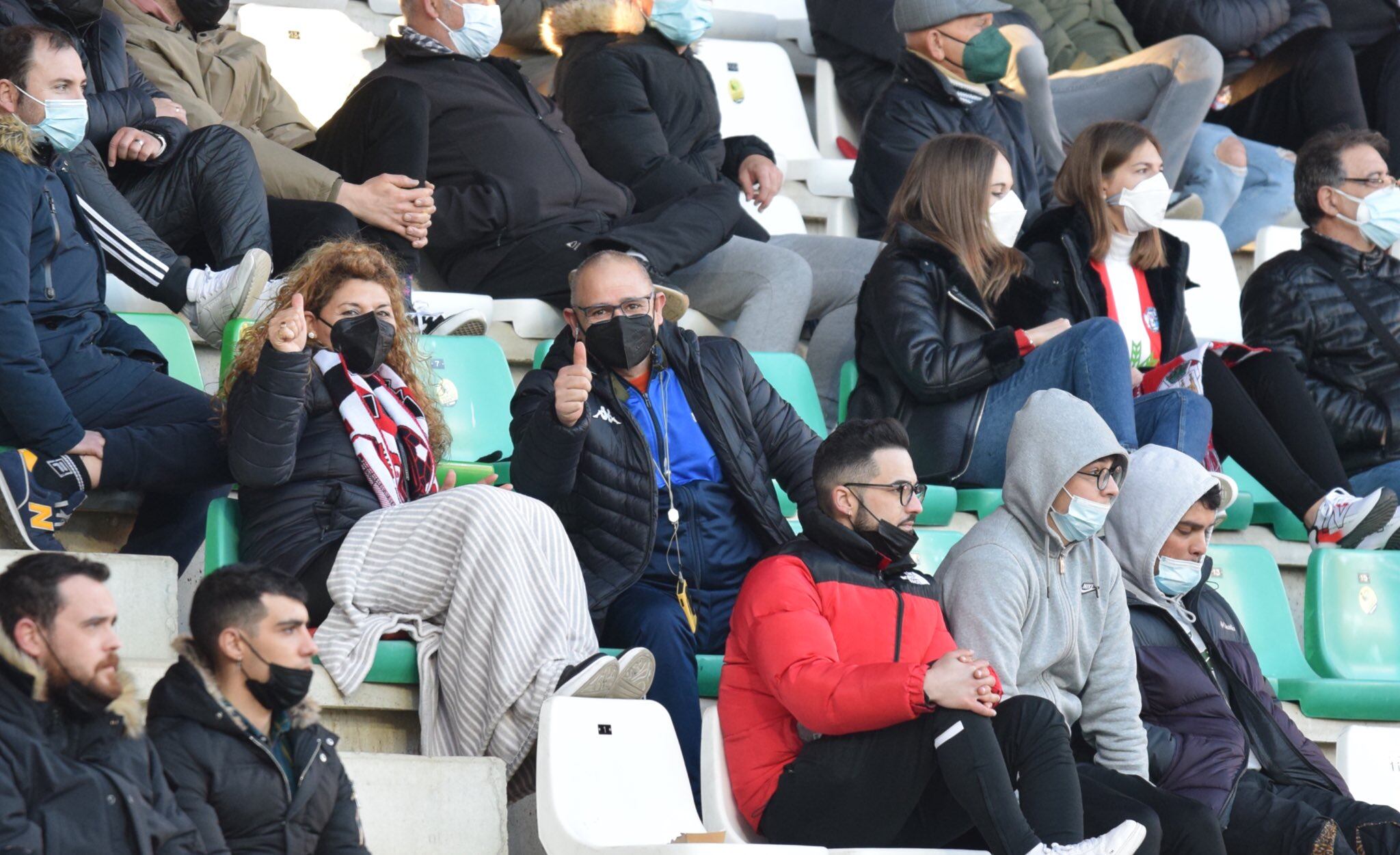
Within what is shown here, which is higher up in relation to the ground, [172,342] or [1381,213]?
[172,342]

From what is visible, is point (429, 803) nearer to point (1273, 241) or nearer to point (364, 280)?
point (364, 280)

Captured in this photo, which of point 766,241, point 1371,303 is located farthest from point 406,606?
point 1371,303

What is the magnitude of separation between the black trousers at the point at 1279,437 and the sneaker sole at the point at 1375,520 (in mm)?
132

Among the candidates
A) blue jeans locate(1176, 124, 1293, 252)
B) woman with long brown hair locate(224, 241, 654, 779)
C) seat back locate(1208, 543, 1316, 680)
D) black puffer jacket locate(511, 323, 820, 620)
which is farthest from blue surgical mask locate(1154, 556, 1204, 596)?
blue jeans locate(1176, 124, 1293, 252)

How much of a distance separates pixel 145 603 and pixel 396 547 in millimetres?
452

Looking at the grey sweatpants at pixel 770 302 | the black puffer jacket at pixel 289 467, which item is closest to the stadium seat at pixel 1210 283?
the grey sweatpants at pixel 770 302

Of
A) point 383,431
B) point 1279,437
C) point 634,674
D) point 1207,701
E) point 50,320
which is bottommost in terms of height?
point 1279,437

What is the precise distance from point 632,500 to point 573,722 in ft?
2.32

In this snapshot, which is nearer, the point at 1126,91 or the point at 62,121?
the point at 62,121

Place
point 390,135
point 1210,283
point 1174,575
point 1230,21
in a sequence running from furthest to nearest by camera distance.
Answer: point 1230,21 < point 1210,283 < point 390,135 < point 1174,575

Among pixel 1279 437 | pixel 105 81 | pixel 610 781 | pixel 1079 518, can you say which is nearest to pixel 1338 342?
pixel 1279 437

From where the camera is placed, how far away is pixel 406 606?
3508 millimetres

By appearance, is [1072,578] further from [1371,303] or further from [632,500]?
[1371,303]

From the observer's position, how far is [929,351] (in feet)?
15.4
